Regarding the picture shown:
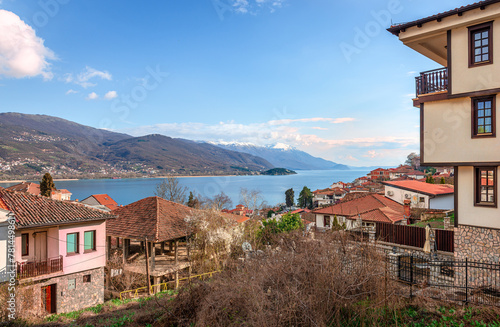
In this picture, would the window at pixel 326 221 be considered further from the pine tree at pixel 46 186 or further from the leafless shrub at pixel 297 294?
the pine tree at pixel 46 186

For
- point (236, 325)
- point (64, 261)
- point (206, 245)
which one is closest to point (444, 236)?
Result: point (236, 325)

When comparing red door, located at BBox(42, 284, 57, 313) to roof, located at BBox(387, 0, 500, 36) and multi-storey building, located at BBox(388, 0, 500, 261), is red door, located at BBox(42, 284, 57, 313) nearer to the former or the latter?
multi-storey building, located at BBox(388, 0, 500, 261)

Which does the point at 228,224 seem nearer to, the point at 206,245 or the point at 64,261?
the point at 206,245

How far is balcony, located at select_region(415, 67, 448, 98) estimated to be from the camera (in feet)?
36.1

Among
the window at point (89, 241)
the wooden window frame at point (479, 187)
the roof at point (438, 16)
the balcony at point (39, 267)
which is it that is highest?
the roof at point (438, 16)

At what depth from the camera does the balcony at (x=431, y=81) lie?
11.0m

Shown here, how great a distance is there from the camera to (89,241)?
654 inches

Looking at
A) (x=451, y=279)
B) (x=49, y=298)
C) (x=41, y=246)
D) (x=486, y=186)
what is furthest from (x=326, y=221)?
(x=41, y=246)

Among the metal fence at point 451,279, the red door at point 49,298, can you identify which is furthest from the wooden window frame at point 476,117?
the red door at point 49,298

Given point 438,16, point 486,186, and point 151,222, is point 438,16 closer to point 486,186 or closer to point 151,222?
point 486,186

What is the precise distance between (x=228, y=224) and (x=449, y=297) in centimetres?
1349

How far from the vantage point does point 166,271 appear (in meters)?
17.3

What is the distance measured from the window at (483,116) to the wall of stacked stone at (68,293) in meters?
17.7

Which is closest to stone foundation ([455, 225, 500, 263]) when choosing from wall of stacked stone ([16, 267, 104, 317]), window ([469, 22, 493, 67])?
window ([469, 22, 493, 67])
